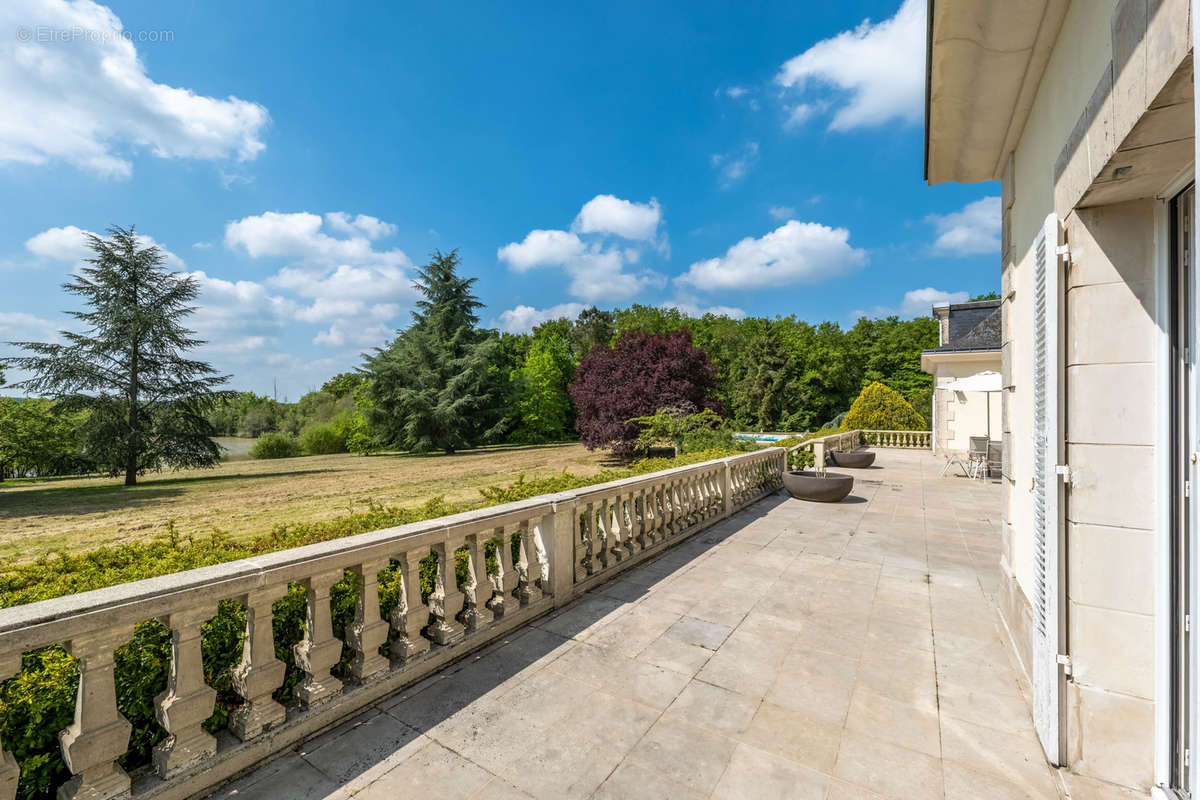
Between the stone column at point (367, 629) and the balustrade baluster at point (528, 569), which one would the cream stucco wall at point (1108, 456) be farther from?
the stone column at point (367, 629)

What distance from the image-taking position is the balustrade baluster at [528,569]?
10.7ft

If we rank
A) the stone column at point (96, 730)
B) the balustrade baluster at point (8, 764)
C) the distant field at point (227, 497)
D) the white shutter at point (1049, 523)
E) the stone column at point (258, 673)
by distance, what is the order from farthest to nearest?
the distant field at point (227, 497) < the white shutter at point (1049, 523) < the stone column at point (258, 673) < the stone column at point (96, 730) < the balustrade baluster at point (8, 764)

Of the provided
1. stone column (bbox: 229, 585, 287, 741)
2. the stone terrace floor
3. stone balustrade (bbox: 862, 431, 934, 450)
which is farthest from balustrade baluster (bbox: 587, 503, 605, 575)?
stone balustrade (bbox: 862, 431, 934, 450)

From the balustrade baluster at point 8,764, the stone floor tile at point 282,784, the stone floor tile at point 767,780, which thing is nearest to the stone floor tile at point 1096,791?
the stone floor tile at point 767,780

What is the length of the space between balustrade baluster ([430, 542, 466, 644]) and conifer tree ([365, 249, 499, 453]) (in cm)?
2439

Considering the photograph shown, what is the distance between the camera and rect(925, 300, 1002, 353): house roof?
45.8 feet

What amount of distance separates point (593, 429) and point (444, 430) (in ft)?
43.0

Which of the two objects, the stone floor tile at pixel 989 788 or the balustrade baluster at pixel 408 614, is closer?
the stone floor tile at pixel 989 788

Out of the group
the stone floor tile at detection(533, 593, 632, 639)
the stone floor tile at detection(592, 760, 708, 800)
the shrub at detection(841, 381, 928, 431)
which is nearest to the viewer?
the stone floor tile at detection(592, 760, 708, 800)

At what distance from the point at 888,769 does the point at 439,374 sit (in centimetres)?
2775

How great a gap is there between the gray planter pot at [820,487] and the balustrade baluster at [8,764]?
7972 mm

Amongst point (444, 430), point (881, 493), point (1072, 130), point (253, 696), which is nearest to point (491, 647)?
point (253, 696)

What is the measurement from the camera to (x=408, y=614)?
8.20 ft

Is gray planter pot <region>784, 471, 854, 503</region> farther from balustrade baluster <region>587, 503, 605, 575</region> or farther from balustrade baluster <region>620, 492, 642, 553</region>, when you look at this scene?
balustrade baluster <region>587, 503, 605, 575</region>
